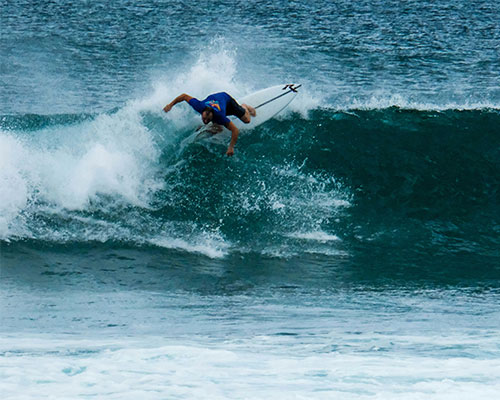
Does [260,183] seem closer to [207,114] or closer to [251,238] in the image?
[251,238]

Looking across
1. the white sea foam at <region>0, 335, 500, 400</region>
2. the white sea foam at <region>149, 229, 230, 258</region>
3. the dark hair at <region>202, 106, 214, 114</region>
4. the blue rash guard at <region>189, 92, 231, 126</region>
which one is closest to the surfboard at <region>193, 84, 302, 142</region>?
the blue rash guard at <region>189, 92, 231, 126</region>

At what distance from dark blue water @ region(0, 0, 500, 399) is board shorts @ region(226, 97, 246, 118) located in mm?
779

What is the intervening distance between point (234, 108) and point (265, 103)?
3.99 feet

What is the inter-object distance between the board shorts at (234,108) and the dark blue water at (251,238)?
78 centimetres

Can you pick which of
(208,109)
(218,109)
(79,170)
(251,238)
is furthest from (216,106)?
(79,170)

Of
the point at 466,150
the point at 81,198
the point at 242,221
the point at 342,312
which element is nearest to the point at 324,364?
the point at 342,312

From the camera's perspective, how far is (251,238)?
10805mm

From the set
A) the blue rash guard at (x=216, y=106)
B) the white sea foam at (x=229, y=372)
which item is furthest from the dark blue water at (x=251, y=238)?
the blue rash guard at (x=216, y=106)

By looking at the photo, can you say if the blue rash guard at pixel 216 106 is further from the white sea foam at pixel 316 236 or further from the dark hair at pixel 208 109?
the white sea foam at pixel 316 236

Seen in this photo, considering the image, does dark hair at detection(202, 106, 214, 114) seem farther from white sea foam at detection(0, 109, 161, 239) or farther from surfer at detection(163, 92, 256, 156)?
white sea foam at detection(0, 109, 161, 239)

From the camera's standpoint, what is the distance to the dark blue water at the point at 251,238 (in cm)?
584

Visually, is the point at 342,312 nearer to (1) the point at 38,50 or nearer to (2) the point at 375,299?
(2) the point at 375,299

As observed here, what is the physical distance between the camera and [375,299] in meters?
8.77

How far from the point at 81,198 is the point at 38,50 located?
11790 millimetres
